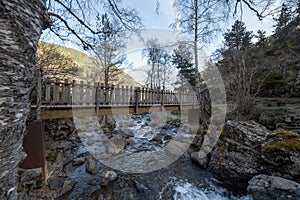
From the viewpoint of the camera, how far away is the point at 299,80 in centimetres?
1363

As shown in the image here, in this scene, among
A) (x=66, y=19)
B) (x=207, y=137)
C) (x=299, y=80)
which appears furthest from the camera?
(x=299, y=80)

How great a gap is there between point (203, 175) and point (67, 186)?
12.6 feet

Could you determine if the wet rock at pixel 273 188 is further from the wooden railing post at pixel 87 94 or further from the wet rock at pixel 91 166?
the wooden railing post at pixel 87 94

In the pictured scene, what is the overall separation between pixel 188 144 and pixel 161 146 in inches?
49.3

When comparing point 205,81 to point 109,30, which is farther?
point 205,81

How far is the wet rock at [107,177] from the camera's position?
4.00 meters

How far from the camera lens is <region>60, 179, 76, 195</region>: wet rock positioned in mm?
3552

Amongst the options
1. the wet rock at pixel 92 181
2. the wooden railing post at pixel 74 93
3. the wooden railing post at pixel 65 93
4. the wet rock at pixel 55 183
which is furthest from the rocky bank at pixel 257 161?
the wooden railing post at pixel 65 93

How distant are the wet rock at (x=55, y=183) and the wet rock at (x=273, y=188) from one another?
4436mm

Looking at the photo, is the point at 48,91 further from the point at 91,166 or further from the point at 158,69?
the point at 158,69

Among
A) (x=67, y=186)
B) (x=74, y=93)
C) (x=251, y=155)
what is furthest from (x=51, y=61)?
(x=251, y=155)

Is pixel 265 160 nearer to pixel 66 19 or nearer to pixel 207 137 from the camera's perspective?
pixel 207 137

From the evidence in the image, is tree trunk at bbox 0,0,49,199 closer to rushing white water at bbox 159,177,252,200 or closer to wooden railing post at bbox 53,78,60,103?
wooden railing post at bbox 53,78,60,103

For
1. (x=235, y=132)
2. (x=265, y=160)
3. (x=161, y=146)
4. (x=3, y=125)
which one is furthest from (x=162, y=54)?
(x=3, y=125)
